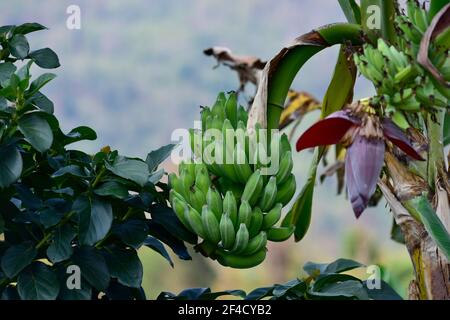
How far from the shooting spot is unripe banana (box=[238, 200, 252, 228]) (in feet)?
4.21

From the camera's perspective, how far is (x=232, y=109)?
1.42 metres

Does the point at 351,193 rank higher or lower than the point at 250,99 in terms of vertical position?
lower

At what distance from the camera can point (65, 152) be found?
4.38ft

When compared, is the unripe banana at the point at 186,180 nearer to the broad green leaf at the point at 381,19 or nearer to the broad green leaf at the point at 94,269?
the broad green leaf at the point at 94,269

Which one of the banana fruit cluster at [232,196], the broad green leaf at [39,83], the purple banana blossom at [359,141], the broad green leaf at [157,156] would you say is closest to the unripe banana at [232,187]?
the banana fruit cluster at [232,196]

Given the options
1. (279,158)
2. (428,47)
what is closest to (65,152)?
(279,158)

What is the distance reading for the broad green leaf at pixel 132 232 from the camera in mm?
1250

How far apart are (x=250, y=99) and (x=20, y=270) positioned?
1.30 meters

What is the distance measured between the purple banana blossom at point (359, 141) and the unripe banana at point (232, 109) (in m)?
0.27

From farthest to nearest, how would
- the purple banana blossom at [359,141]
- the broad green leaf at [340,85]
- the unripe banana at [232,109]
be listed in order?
the broad green leaf at [340,85], the unripe banana at [232,109], the purple banana blossom at [359,141]

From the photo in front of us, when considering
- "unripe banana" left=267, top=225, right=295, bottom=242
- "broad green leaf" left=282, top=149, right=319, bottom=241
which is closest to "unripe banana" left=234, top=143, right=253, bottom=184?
"unripe banana" left=267, top=225, right=295, bottom=242

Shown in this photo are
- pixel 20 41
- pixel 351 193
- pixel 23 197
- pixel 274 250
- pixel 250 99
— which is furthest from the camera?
pixel 274 250

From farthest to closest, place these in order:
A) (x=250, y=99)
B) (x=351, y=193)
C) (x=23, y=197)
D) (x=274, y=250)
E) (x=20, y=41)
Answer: (x=274, y=250) → (x=250, y=99) → (x=20, y=41) → (x=23, y=197) → (x=351, y=193)
